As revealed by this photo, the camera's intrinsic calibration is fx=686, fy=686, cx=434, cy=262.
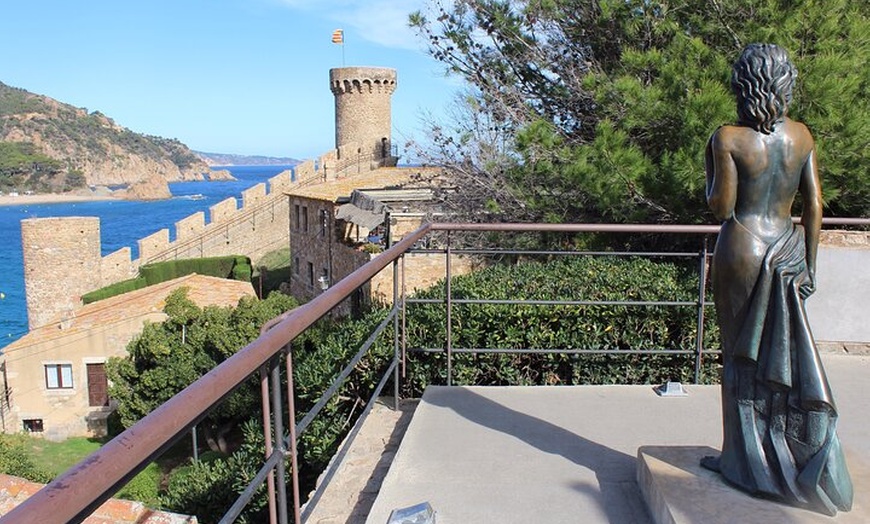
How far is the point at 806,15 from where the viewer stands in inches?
261

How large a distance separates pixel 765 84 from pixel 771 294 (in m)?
0.69

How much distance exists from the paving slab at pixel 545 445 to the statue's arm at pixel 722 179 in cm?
106

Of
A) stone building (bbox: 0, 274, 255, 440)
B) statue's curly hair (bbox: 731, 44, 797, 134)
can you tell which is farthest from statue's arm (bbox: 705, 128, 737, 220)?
stone building (bbox: 0, 274, 255, 440)

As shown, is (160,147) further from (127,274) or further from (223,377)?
(223,377)

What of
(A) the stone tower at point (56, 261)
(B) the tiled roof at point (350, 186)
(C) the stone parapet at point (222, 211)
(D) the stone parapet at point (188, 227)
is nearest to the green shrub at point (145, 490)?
(B) the tiled roof at point (350, 186)

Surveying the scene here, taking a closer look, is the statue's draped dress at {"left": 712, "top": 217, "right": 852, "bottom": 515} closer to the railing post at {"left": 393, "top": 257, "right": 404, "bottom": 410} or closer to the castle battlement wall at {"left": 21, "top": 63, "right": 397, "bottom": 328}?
the railing post at {"left": 393, "top": 257, "right": 404, "bottom": 410}

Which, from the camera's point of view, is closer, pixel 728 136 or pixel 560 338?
pixel 728 136

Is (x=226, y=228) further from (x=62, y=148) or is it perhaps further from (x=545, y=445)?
(x=62, y=148)

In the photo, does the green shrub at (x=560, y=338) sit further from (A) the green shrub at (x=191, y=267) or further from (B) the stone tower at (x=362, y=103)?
(B) the stone tower at (x=362, y=103)

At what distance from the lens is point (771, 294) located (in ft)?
7.48

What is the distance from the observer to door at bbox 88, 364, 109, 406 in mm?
20766

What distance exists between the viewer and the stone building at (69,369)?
20.4m

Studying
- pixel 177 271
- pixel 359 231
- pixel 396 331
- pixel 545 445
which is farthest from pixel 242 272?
pixel 545 445

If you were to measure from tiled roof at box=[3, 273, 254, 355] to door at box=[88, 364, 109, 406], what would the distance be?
1.28 m
